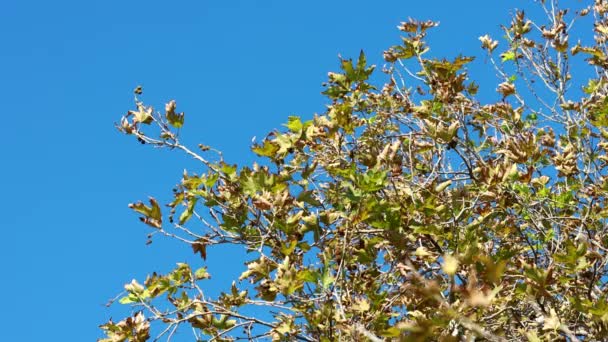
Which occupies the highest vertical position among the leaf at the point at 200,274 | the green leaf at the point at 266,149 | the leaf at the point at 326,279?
the green leaf at the point at 266,149

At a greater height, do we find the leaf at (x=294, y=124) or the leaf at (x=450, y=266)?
the leaf at (x=294, y=124)

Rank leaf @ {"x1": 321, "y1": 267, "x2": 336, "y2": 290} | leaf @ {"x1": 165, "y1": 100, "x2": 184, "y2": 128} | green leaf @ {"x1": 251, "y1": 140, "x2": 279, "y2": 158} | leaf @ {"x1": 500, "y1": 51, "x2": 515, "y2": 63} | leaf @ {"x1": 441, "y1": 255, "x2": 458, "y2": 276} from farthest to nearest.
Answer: leaf @ {"x1": 500, "y1": 51, "x2": 515, "y2": 63}
leaf @ {"x1": 165, "y1": 100, "x2": 184, "y2": 128}
green leaf @ {"x1": 251, "y1": 140, "x2": 279, "y2": 158}
leaf @ {"x1": 321, "y1": 267, "x2": 336, "y2": 290}
leaf @ {"x1": 441, "y1": 255, "x2": 458, "y2": 276}

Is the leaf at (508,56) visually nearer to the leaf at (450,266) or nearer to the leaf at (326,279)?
the leaf at (326,279)

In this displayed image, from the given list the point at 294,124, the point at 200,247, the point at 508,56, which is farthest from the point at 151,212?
the point at 508,56

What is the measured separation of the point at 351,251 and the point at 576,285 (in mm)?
1219

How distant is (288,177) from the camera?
385cm

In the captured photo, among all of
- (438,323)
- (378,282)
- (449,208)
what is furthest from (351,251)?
(438,323)

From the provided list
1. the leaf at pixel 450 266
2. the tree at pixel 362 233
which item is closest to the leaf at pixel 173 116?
the tree at pixel 362 233

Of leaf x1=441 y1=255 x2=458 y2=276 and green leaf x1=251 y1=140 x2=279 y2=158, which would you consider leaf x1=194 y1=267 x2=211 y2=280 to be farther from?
leaf x1=441 y1=255 x2=458 y2=276

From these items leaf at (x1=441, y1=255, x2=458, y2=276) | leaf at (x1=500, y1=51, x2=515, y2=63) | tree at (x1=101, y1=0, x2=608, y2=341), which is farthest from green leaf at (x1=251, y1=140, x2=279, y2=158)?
leaf at (x1=500, y1=51, x2=515, y2=63)

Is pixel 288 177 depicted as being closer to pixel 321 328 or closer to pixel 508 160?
pixel 321 328

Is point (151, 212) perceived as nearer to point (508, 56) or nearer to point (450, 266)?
point (450, 266)

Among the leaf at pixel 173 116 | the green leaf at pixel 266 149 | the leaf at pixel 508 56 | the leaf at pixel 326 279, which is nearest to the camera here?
the leaf at pixel 326 279

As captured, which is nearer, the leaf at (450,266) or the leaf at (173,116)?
the leaf at (450,266)
